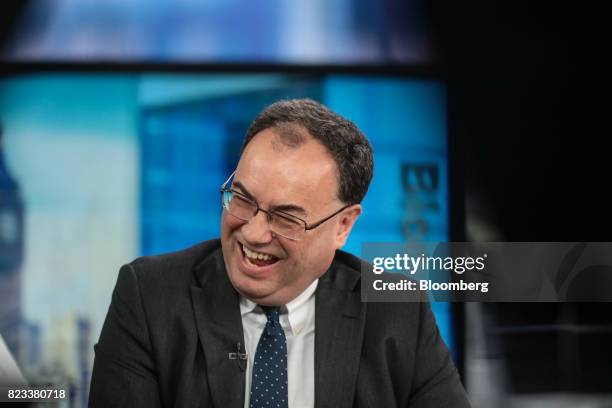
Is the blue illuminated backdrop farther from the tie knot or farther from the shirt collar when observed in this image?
the tie knot

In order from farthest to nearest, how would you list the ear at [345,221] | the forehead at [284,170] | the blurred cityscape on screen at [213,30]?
the blurred cityscape on screen at [213,30] → the ear at [345,221] → the forehead at [284,170]

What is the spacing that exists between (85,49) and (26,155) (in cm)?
57

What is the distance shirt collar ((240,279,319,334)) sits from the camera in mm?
2127

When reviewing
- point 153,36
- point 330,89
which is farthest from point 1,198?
point 330,89

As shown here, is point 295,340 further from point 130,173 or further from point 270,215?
point 130,173

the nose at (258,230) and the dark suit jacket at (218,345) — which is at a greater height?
the nose at (258,230)

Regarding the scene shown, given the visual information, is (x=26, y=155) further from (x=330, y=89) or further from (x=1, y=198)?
(x=330, y=89)

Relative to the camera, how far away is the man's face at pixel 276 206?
6.30ft

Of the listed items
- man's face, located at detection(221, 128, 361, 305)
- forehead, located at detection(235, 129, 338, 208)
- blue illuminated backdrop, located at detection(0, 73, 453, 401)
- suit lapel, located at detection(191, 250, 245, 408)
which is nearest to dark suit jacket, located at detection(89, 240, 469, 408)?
suit lapel, located at detection(191, 250, 245, 408)

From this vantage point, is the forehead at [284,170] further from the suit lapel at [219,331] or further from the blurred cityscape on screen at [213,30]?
the blurred cityscape on screen at [213,30]

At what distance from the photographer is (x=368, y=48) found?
3350mm

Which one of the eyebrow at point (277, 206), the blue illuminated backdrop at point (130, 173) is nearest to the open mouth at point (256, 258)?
the eyebrow at point (277, 206)

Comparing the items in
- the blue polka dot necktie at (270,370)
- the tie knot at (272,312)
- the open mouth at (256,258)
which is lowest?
the blue polka dot necktie at (270,370)

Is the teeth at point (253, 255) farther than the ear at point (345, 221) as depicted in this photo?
No
